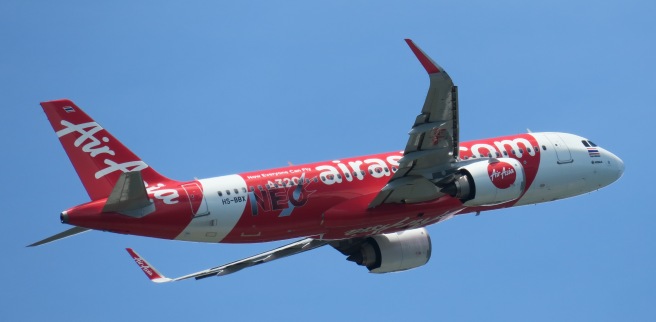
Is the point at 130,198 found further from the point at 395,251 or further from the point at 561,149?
the point at 561,149

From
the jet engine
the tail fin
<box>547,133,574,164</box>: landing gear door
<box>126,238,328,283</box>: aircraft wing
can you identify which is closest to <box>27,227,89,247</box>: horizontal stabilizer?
the tail fin

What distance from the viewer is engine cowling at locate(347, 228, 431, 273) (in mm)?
64875

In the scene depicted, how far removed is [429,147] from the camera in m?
58.1

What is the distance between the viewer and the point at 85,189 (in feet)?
182

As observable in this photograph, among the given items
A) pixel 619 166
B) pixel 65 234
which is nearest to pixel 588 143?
pixel 619 166

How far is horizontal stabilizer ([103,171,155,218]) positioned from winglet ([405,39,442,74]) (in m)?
11.3

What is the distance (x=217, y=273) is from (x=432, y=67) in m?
17.0

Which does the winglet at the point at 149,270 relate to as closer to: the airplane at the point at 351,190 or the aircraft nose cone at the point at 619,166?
the airplane at the point at 351,190

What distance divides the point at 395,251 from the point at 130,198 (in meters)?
15.4

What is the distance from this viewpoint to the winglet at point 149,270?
63.0 m

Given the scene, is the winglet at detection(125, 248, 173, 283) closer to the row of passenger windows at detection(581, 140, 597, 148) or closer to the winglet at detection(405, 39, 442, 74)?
the winglet at detection(405, 39, 442, 74)

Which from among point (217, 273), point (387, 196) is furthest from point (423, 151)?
point (217, 273)

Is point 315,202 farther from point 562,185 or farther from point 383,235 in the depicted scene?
point 562,185

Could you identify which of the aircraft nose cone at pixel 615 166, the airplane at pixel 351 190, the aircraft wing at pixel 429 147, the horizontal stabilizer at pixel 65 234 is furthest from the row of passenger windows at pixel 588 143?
the horizontal stabilizer at pixel 65 234
